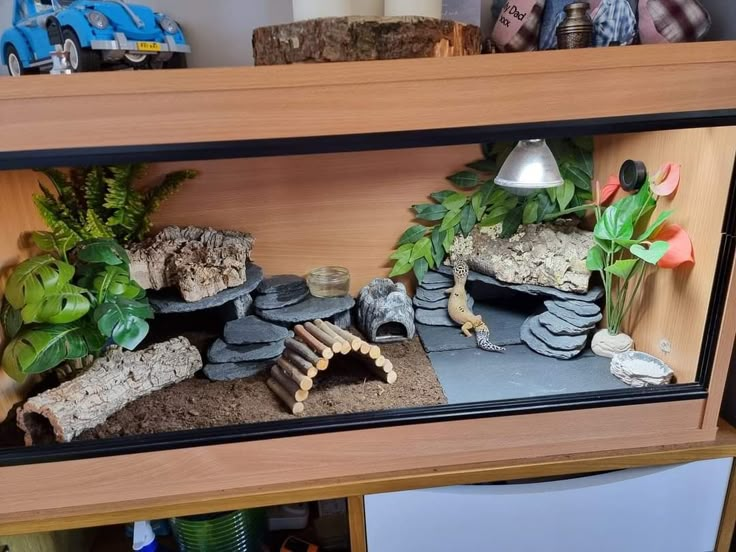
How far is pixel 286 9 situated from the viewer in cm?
113

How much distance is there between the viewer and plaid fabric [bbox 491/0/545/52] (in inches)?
41.8

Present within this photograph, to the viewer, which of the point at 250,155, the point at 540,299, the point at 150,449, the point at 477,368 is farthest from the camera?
the point at 540,299

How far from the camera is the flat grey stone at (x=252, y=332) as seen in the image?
1107mm

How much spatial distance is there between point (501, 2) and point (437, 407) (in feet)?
2.80

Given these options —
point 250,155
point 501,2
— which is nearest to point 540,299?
point 501,2

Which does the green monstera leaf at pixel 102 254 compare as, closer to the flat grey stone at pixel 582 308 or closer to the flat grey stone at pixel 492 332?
the flat grey stone at pixel 492 332

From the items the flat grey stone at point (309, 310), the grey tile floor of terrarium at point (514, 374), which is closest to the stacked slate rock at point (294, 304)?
the flat grey stone at point (309, 310)

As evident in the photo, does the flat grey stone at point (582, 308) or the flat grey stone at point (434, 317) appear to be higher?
the flat grey stone at point (582, 308)

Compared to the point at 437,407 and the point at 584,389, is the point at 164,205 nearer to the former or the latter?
the point at 437,407

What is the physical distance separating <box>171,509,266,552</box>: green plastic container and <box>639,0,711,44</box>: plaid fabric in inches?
51.1

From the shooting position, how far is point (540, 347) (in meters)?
1.09

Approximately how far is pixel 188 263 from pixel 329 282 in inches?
13.1

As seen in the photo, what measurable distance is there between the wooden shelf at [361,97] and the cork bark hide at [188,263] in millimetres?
445

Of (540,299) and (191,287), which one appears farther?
(540,299)
